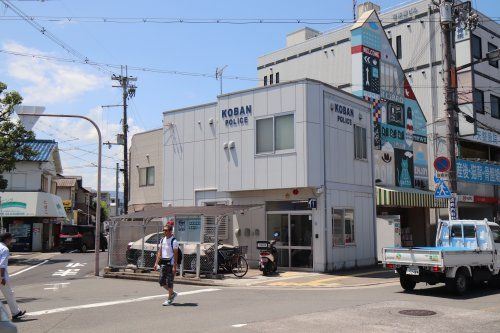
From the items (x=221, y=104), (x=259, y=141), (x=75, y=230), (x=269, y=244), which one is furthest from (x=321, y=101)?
(x=75, y=230)

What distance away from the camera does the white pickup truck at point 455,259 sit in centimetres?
1262

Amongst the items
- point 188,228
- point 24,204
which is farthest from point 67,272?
point 24,204

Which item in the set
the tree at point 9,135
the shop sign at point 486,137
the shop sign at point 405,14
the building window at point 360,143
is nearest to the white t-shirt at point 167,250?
the building window at point 360,143

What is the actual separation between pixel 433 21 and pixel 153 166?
19414 millimetres

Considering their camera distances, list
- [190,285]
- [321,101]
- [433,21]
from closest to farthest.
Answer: [190,285] → [321,101] → [433,21]

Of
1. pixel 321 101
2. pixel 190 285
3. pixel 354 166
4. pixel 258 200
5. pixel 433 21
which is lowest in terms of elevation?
pixel 190 285

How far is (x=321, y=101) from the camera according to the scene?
63.7 ft

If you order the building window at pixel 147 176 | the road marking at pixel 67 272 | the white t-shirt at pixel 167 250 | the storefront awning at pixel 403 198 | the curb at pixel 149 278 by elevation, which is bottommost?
the road marking at pixel 67 272

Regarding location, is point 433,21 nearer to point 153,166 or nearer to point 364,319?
point 153,166

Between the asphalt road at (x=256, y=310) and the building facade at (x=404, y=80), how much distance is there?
36.0 ft

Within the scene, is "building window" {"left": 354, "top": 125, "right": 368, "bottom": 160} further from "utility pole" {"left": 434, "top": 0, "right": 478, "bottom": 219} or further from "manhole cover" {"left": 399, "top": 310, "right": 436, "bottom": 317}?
"manhole cover" {"left": 399, "top": 310, "right": 436, "bottom": 317}

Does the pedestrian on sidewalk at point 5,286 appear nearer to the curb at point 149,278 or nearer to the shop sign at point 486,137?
the curb at point 149,278

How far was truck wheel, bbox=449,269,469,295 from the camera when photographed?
41.4 ft

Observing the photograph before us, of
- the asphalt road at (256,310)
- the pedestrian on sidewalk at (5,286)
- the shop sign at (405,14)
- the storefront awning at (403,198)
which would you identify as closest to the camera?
the asphalt road at (256,310)
